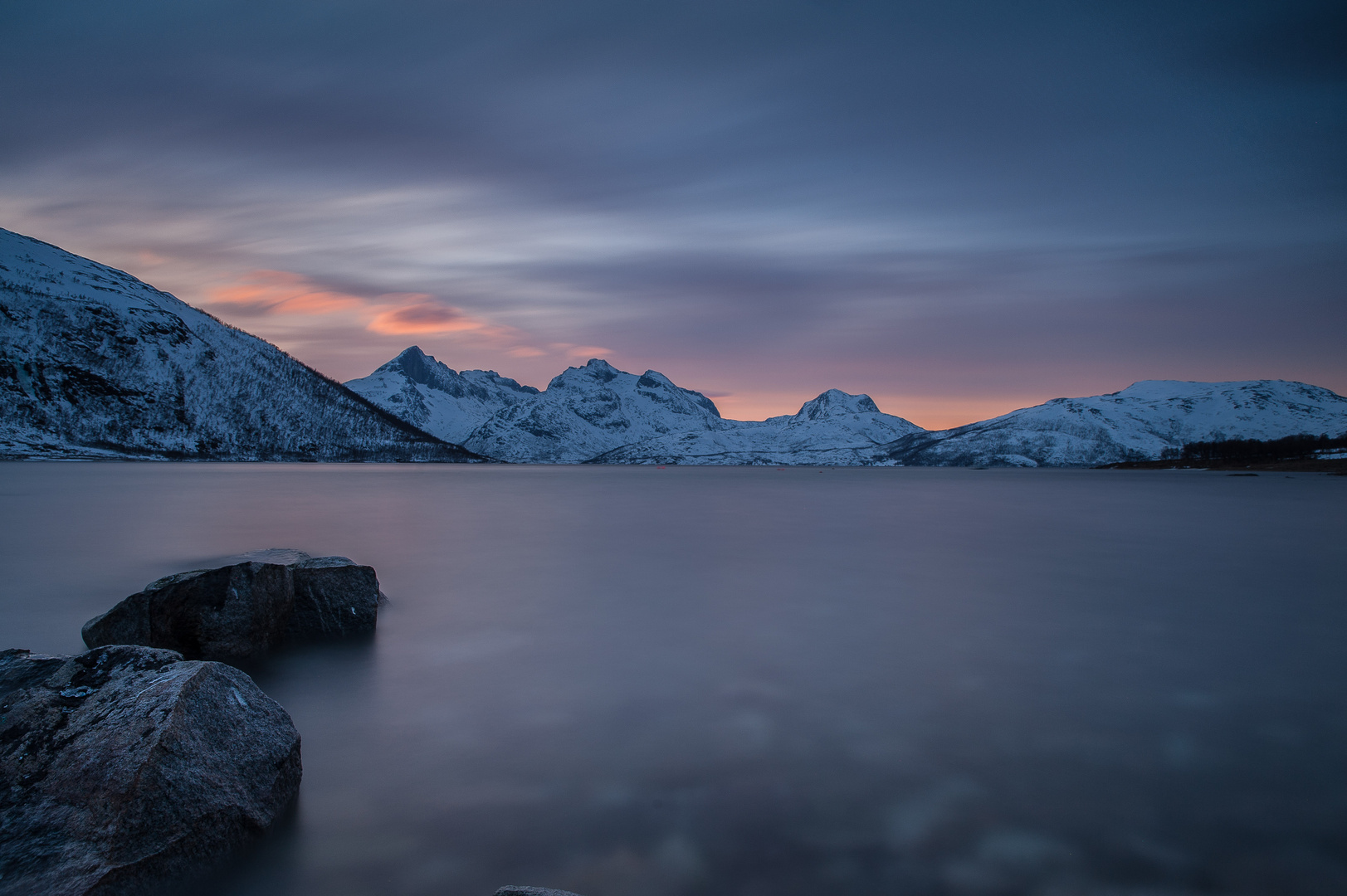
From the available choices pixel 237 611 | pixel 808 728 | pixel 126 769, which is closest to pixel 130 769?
pixel 126 769

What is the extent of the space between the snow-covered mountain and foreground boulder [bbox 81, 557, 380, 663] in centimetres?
15774

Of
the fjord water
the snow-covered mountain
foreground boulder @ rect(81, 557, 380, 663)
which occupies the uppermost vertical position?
the snow-covered mountain

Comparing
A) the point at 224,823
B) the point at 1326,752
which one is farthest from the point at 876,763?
the point at 224,823

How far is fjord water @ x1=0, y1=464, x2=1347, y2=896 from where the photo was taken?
4.23 metres

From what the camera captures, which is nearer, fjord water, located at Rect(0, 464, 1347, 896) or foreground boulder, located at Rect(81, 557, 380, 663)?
fjord water, located at Rect(0, 464, 1347, 896)

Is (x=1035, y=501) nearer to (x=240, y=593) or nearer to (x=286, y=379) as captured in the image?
(x=240, y=593)

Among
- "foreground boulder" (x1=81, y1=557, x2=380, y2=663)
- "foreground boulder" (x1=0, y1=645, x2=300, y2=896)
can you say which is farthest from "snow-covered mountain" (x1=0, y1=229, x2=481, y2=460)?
"foreground boulder" (x1=0, y1=645, x2=300, y2=896)

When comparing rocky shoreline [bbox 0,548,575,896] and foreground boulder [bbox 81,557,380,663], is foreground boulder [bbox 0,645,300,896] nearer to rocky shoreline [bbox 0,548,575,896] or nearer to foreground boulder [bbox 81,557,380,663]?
rocky shoreline [bbox 0,548,575,896]

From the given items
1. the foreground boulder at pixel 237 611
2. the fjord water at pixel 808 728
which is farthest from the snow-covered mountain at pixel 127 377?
the foreground boulder at pixel 237 611

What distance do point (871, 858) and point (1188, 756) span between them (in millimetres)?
3351

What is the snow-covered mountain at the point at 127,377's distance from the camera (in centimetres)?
13175

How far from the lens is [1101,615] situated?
435 inches

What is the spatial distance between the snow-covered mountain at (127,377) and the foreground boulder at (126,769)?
162 meters

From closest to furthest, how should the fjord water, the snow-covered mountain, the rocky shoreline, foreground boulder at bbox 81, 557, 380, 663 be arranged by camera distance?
the rocky shoreline → the fjord water → foreground boulder at bbox 81, 557, 380, 663 → the snow-covered mountain
